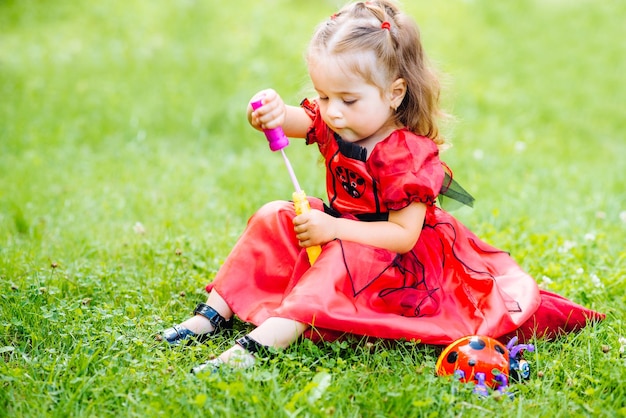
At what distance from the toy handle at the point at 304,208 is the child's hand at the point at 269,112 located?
26cm

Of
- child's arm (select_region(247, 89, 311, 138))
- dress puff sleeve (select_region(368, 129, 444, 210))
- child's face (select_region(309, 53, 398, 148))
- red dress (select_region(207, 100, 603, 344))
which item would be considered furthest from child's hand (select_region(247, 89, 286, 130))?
dress puff sleeve (select_region(368, 129, 444, 210))

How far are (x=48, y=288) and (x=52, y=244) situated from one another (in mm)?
818

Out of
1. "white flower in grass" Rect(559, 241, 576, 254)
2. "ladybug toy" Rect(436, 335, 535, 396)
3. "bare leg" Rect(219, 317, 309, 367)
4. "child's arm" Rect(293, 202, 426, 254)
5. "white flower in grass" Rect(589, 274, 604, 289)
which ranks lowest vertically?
"white flower in grass" Rect(559, 241, 576, 254)

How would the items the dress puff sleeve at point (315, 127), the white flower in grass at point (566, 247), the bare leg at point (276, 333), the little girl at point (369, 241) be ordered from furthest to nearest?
1. the white flower in grass at point (566, 247)
2. the dress puff sleeve at point (315, 127)
3. the little girl at point (369, 241)
4. the bare leg at point (276, 333)

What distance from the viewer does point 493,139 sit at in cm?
588

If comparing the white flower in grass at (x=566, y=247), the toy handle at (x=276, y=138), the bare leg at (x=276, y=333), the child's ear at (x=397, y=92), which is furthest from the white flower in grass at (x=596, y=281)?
the toy handle at (x=276, y=138)

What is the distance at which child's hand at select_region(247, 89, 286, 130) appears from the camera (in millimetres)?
2713

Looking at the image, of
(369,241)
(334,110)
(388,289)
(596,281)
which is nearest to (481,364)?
(388,289)

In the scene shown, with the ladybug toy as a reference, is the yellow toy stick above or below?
above

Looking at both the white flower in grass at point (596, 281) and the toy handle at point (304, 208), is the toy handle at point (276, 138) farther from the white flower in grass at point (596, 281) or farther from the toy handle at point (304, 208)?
the white flower in grass at point (596, 281)

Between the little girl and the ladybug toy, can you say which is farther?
the little girl

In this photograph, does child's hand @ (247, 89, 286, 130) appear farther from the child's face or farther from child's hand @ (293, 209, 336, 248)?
child's hand @ (293, 209, 336, 248)

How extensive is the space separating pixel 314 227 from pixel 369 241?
0.68ft

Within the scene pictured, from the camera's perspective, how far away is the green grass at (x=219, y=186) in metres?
2.39
